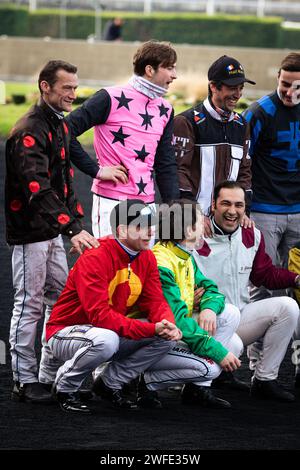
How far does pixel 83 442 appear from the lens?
5.62m

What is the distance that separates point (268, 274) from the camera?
23.3ft

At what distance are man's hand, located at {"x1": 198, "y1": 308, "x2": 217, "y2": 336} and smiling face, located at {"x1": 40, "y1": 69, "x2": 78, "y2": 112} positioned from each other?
137 cm

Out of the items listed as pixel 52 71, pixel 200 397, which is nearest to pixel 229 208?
pixel 200 397

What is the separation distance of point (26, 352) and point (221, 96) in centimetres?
204

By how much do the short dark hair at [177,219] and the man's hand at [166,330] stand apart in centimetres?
61

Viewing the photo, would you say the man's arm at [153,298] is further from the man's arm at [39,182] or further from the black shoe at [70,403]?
the black shoe at [70,403]

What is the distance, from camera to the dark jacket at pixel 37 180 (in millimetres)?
6266

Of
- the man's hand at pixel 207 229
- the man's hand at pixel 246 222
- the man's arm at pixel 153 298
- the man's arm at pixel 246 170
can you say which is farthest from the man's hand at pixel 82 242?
the man's arm at pixel 246 170

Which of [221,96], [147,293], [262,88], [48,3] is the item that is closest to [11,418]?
[147,293]

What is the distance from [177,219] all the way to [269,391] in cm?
114

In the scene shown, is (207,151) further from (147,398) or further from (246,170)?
(147,398)

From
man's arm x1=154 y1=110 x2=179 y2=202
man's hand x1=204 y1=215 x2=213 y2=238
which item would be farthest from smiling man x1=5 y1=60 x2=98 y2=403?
man's hand x1=204 y1=215 x2=213 y2=238

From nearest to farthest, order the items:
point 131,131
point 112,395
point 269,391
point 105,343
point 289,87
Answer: point 105,343, point 112,395, point 269,391, point 131,131, point 289,87
